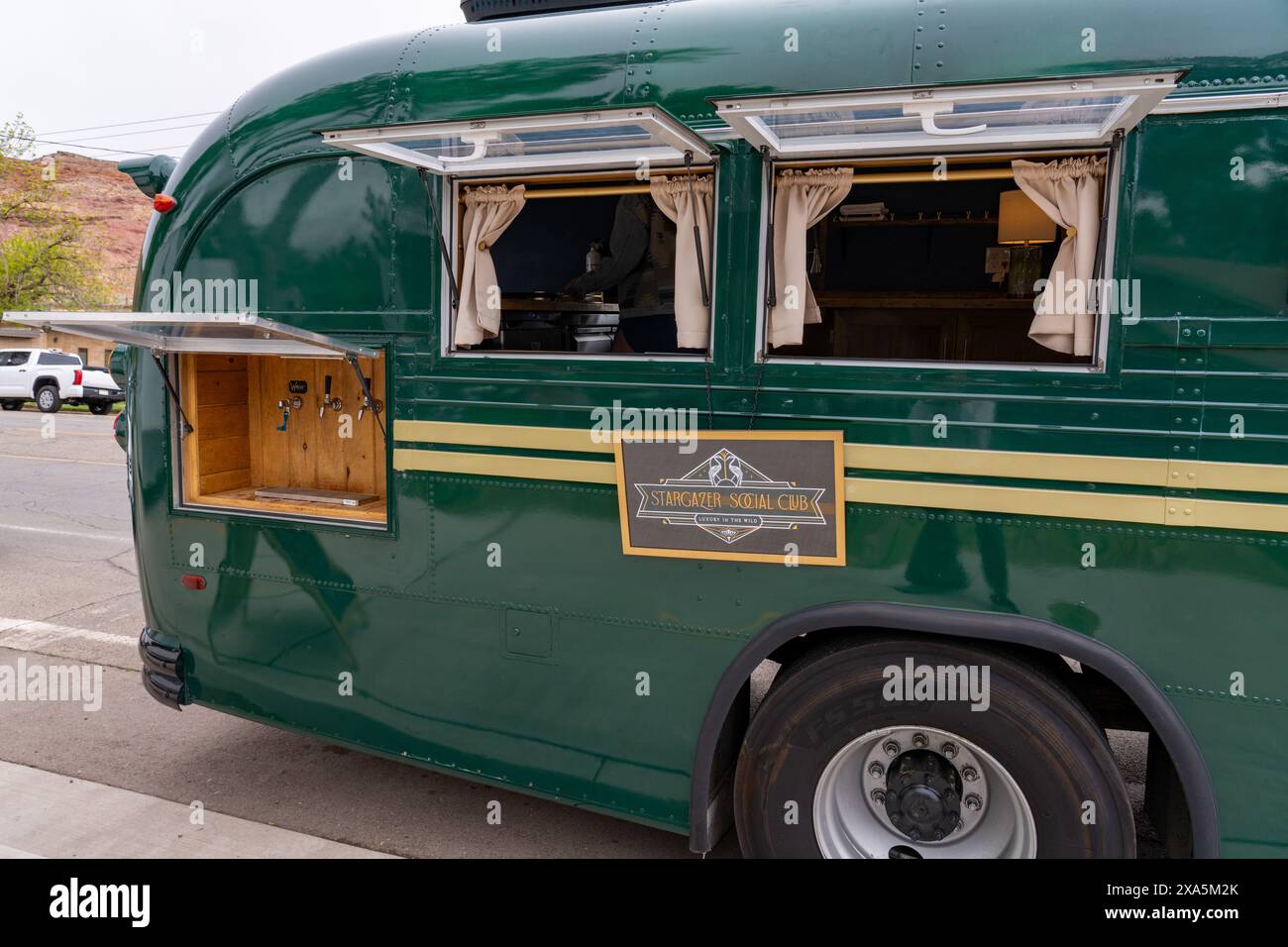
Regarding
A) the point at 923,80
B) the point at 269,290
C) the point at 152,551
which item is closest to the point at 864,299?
the point at 923,80

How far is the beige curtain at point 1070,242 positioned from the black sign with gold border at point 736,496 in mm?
750

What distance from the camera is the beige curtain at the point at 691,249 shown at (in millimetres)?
3352

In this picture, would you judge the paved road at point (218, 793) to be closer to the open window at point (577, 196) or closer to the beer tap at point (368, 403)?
the beer tap at point (368, 403)

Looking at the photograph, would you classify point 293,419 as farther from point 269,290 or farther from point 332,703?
point 332,703

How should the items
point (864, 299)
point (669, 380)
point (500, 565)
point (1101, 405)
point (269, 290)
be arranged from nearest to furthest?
point (1101, 405), point (669, 380), point (500, 565), point (269, 290), point (864, 299)

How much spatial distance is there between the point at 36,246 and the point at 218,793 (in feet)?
122

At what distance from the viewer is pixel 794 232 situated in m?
3.26

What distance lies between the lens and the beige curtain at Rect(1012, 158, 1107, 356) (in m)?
2.96

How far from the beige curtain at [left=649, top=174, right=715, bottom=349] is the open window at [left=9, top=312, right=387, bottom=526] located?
130cm

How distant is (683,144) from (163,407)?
2666 millimetres

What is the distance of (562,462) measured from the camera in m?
3.54

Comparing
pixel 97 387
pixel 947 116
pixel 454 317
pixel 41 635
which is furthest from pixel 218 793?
pixel 97 387

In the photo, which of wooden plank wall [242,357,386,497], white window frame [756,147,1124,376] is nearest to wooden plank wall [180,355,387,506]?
wooden plank wall [242,357,386,497]

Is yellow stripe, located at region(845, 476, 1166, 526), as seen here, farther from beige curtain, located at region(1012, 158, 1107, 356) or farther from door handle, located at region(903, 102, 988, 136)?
door handle, located at region(903, 102, 988, 136)
